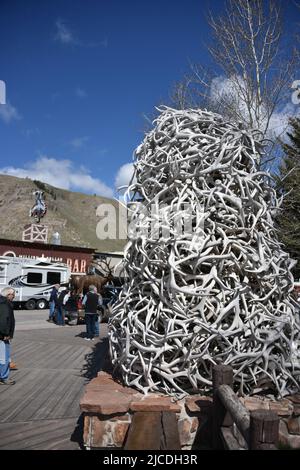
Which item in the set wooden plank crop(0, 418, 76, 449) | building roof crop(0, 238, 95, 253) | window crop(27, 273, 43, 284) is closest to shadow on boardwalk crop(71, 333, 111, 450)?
wooden plank crop(0, 418, 76, 449)

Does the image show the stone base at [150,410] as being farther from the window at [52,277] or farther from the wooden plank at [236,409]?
the window at [52,277]

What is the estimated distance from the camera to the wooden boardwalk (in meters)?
3.63

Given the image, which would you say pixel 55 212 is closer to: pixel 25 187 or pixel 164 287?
pixel 25 187

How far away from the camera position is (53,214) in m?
110

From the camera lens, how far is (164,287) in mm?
3176

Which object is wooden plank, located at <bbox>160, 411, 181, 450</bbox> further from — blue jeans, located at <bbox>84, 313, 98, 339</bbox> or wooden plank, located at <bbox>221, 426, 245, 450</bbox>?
blue jeans, located at <bbox>84, 313, 98, 339</bbox>

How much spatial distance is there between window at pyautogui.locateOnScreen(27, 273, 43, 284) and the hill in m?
52.9

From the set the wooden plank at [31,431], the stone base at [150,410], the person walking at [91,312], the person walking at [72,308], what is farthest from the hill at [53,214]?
the stone base at [150,410]

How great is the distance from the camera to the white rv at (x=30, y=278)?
63.6 feet

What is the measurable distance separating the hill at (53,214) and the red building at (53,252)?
45.3 metres

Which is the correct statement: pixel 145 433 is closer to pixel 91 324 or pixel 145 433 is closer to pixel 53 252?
pixel 91 324
